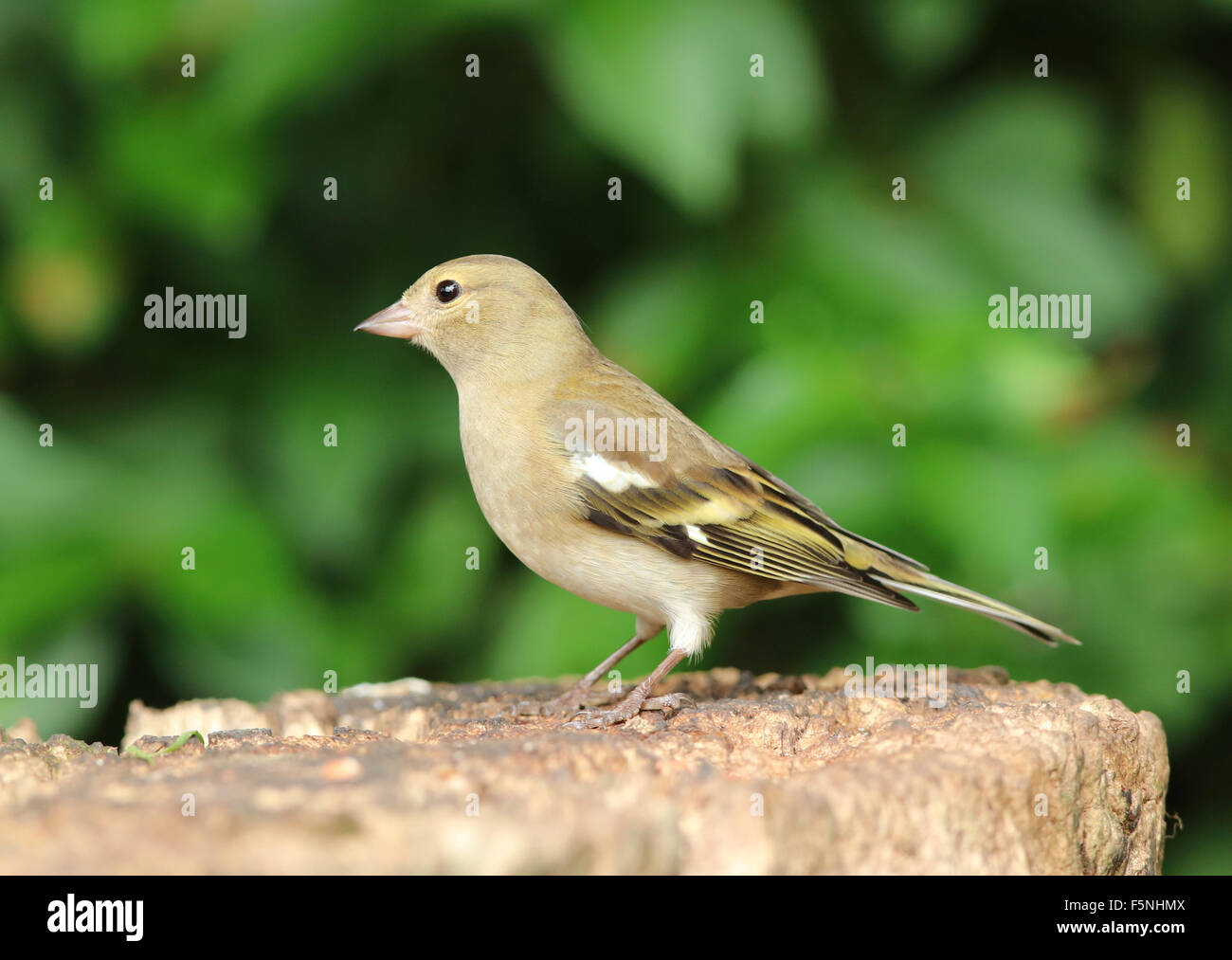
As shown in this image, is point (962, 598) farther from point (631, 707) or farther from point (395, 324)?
point (395, 324)

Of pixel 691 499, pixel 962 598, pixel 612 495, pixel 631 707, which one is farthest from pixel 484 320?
pixel 962 598

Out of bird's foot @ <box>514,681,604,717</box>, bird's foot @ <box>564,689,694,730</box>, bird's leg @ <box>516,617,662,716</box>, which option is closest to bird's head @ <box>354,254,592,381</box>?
bird's leg @ <box>516,617,662,716</box>

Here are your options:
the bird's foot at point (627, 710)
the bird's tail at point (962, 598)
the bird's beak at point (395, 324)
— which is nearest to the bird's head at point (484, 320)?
the bird's beak at point (395, 324)

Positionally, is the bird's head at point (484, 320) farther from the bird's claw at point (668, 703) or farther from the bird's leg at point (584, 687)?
the bird's claw at point (668, 703)

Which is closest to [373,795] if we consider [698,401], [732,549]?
[732,549]

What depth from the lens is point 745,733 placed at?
11.5 ft

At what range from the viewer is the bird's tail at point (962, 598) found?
4480 mm

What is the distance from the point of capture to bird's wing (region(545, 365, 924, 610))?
4430 mm

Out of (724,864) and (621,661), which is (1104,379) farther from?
(724,864)

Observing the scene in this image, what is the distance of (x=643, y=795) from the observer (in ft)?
8.45

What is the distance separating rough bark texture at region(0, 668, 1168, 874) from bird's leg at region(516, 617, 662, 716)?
23cm

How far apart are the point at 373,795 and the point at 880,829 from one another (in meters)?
1.03

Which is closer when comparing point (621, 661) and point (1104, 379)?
point (621, 661)

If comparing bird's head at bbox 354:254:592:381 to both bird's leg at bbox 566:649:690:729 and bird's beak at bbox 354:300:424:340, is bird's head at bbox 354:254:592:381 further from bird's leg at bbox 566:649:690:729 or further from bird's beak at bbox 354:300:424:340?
bird's leg at bbox 566:649:690:729
